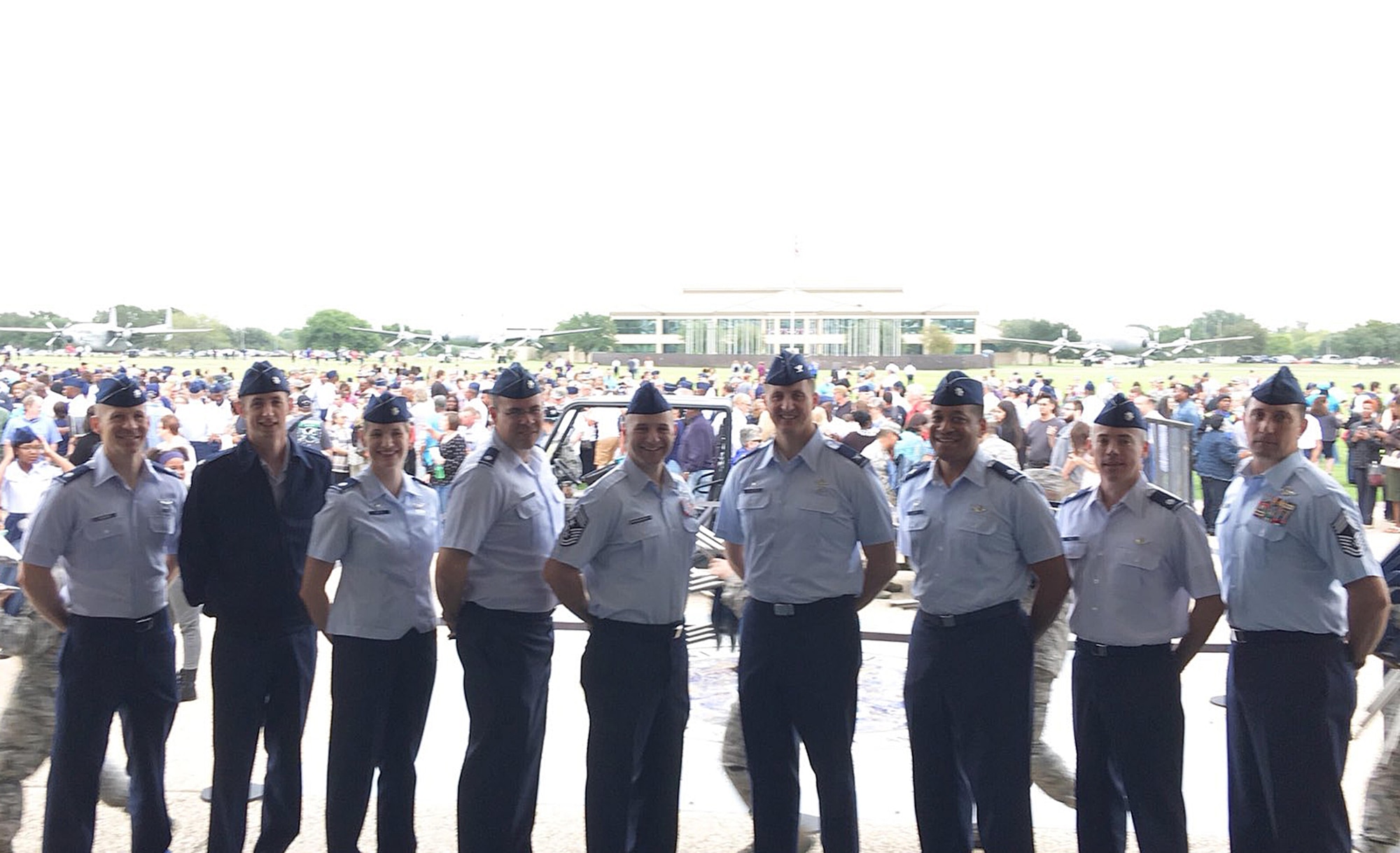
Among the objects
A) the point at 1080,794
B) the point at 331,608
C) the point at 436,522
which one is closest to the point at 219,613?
the point at 331,608

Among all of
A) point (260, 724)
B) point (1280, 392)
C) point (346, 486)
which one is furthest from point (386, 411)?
point (1280, 392)

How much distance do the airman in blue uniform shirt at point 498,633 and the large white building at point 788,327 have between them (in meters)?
86.5

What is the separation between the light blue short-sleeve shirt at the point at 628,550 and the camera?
3.92 metres

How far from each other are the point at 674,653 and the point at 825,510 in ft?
2.25

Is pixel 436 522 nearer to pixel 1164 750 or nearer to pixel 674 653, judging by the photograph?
pixel 674 653

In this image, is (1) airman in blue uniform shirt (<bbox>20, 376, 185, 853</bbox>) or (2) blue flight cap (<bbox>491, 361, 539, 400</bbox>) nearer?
(1) airman in blue uniform shirt (<bbox>20, 376, 185, 853</bbox>)

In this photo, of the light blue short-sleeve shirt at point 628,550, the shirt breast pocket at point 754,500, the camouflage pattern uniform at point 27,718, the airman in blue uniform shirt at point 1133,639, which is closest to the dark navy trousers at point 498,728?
the light blue short-sleeve shirt at point 628,550

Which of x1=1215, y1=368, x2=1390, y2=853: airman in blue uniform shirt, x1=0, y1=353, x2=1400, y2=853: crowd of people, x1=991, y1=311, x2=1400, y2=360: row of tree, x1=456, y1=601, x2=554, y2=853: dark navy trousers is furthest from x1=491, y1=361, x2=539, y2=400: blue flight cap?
x1=991, y1=311, x2=1400, y2=360: row of tree

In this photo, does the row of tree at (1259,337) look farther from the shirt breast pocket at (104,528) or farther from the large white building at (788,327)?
the shirt breast pocket at (104,528)

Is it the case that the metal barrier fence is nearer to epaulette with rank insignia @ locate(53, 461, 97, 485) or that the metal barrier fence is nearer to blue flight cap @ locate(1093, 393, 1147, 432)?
blue flight cap @ locate(1093, 393, 1147, 432)

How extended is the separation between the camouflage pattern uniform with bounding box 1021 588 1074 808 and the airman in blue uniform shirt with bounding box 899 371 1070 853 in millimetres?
563

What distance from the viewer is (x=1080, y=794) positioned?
3.89m

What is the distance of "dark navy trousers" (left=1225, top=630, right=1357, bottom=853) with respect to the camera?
12.1 feet

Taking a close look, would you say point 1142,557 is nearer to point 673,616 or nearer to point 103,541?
point 673,616
